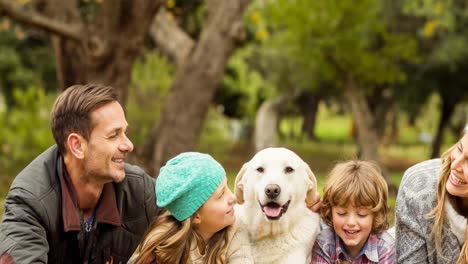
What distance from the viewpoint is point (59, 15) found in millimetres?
9477

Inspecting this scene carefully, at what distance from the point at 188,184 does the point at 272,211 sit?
0.43 m

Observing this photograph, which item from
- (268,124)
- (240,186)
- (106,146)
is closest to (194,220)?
(240,186)

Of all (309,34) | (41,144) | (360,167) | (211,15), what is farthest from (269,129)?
(360,167)

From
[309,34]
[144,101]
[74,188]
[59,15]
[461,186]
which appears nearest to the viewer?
[461,186]

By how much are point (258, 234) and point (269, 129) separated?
69.9 ft

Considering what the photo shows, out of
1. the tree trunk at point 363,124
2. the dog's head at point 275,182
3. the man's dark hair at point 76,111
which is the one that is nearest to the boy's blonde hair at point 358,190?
the dog's head at point 275,182

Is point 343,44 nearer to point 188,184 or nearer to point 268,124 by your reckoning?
point 268,124

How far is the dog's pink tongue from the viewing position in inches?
143

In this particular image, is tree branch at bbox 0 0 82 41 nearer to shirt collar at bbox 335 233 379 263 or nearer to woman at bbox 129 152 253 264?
woman at bbox 129 152 253 264

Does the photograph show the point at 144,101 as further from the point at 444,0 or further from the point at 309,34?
the point at 444,0

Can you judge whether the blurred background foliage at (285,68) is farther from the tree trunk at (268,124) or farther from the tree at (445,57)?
the tree trunk at (268,124)

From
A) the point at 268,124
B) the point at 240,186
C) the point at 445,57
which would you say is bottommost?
the point at 268,124

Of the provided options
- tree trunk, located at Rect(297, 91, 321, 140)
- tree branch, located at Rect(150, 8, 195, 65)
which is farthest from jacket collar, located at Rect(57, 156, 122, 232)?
tree trunk, located at Rect(297, 91, 321, 140)

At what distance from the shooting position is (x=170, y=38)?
10398 millimetres
